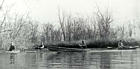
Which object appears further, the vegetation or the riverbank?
the riverbank

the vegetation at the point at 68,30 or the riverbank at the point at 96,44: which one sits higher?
the vegetation at the point at 68,30


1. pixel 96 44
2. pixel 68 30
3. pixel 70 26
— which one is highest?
pixel 70 26

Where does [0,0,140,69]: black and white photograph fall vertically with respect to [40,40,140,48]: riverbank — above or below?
above

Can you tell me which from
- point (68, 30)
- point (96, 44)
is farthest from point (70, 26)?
point (96, 44)

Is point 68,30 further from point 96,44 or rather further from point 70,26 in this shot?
point 96,44

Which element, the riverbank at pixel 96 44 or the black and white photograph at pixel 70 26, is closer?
the black and white photograph at pixel 70 26

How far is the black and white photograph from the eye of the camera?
10367mm

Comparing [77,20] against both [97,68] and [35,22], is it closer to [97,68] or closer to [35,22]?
[35,22]

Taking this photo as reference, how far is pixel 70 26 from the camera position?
413 inches

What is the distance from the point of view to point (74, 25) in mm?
10477

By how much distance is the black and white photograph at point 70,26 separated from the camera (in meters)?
10.4

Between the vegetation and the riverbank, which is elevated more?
the vegetation

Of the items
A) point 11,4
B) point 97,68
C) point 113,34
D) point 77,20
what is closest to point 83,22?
point 77,20

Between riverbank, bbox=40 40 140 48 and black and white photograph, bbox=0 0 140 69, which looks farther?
riverbank, bbox=40 40 140 48
